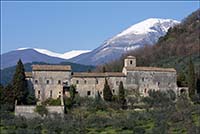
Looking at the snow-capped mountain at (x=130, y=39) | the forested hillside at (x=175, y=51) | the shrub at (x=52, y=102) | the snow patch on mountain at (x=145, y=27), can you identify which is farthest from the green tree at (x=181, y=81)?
the snow patch on mountain at (x=145, y=27)

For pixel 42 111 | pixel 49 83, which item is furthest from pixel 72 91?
pixel 42 111

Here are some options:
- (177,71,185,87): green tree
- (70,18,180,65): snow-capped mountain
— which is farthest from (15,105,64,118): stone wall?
(70,18,180,65): snow-capped mountain

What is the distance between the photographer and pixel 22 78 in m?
42.8

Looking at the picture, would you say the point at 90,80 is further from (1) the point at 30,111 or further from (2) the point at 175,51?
(2) the point at 175,51

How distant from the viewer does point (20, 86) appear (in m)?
42.3

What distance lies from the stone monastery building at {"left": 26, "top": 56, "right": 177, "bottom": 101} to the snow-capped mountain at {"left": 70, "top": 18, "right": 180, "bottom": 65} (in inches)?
4319

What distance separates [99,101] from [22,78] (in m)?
6.60

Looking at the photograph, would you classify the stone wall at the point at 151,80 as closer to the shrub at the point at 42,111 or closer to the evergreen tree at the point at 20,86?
the shrub at the point at 42,111

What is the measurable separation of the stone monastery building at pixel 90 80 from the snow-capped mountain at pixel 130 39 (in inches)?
4319

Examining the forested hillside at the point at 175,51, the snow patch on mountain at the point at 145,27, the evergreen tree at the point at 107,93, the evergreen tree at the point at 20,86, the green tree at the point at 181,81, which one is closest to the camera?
the evergreen tree at the point at 20,86

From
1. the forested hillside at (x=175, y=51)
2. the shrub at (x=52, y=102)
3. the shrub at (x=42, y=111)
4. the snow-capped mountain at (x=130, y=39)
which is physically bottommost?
the shrub at (x=42, y=111)

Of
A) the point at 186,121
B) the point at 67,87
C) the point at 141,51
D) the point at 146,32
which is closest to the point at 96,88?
the point at 67,87

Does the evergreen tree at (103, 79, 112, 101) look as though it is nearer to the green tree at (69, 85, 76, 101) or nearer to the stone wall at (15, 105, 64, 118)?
the green tree at (69, 85, 76, 101)

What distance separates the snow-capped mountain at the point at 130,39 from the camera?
162 metres
